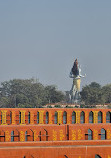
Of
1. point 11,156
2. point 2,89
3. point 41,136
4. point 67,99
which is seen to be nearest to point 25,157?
point 11,156

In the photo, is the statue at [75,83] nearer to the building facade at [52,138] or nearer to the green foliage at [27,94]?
the green foliage at [27,94]

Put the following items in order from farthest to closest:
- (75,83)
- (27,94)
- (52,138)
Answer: (27,94) → (75,83) → (52,138)

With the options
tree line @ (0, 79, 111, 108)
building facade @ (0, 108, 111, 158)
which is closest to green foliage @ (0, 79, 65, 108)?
tree line @ (0, 79, 111, 108)

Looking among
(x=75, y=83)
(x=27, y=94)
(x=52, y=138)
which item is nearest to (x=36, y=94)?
(x=27, y=94)

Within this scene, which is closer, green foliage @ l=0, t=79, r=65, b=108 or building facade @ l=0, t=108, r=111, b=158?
building facade @ l=0, t=108, r=111, b=158

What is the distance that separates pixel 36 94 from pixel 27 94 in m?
3.70

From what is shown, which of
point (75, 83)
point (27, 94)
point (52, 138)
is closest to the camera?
point (52, 138)

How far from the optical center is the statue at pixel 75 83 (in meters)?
123

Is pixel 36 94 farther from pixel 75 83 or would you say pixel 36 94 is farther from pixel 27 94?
pixel 75 83

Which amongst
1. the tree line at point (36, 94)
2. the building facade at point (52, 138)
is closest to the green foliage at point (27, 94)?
the tree line at point (36, 94)

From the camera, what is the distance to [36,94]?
13338 centimetres

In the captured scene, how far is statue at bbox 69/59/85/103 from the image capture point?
12294 cm

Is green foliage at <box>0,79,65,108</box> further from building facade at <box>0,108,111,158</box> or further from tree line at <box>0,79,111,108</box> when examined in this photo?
building facade at <box>0,108,111,158</box>

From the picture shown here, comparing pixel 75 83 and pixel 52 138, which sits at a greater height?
pixel 75 83
